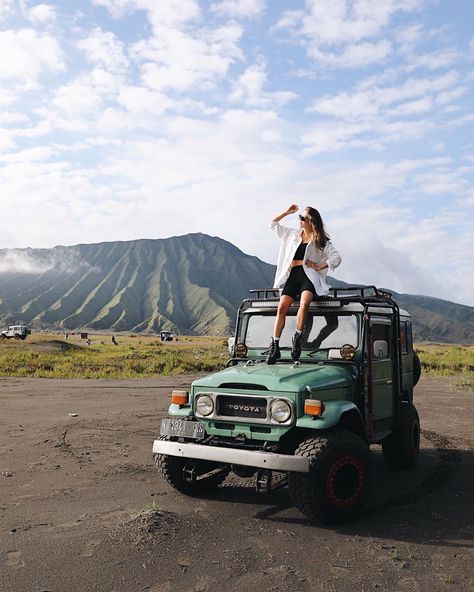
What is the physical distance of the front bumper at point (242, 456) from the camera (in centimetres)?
574

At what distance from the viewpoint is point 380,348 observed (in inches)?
295

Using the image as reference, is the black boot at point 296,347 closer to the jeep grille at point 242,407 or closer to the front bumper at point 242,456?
the jeep grille at point 242,407

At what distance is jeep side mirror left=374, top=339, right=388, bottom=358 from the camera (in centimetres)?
739

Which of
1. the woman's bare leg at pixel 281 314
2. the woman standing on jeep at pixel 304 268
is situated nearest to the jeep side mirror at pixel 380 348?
the woman standing on jeep at pixel 304 268

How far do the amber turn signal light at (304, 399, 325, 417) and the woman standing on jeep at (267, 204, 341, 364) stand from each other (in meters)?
1.27

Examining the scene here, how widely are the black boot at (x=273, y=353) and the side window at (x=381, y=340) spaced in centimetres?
125

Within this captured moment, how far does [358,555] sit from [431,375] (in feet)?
74.7

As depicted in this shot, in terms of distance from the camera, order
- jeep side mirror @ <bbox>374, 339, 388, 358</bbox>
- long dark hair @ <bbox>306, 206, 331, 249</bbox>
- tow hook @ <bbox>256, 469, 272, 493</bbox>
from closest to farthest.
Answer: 1. tow hook @ <bbox>256, 469, 272, 493</bbox>
2. jeep side mirror @ <bbox>374, 339, 388, 358</bbox>
3. long dark hair @ <bbox>306, 206, 331, 249</bbox>

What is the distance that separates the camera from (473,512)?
671cm

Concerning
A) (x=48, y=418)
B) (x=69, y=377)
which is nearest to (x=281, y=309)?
(x=48, y=418)

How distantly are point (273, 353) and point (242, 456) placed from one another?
5.78 feet

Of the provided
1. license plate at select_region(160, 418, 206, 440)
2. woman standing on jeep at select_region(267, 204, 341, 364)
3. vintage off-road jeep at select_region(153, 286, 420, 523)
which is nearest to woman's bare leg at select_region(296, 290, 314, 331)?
woman standing on jeep at select_region(267, 204, 341, 364)

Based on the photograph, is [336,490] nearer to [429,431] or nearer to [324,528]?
[324,528]

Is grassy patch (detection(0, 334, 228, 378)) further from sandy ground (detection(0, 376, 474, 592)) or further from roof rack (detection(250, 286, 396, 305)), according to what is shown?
roof rack (detection(250, 286, 396, 305))
